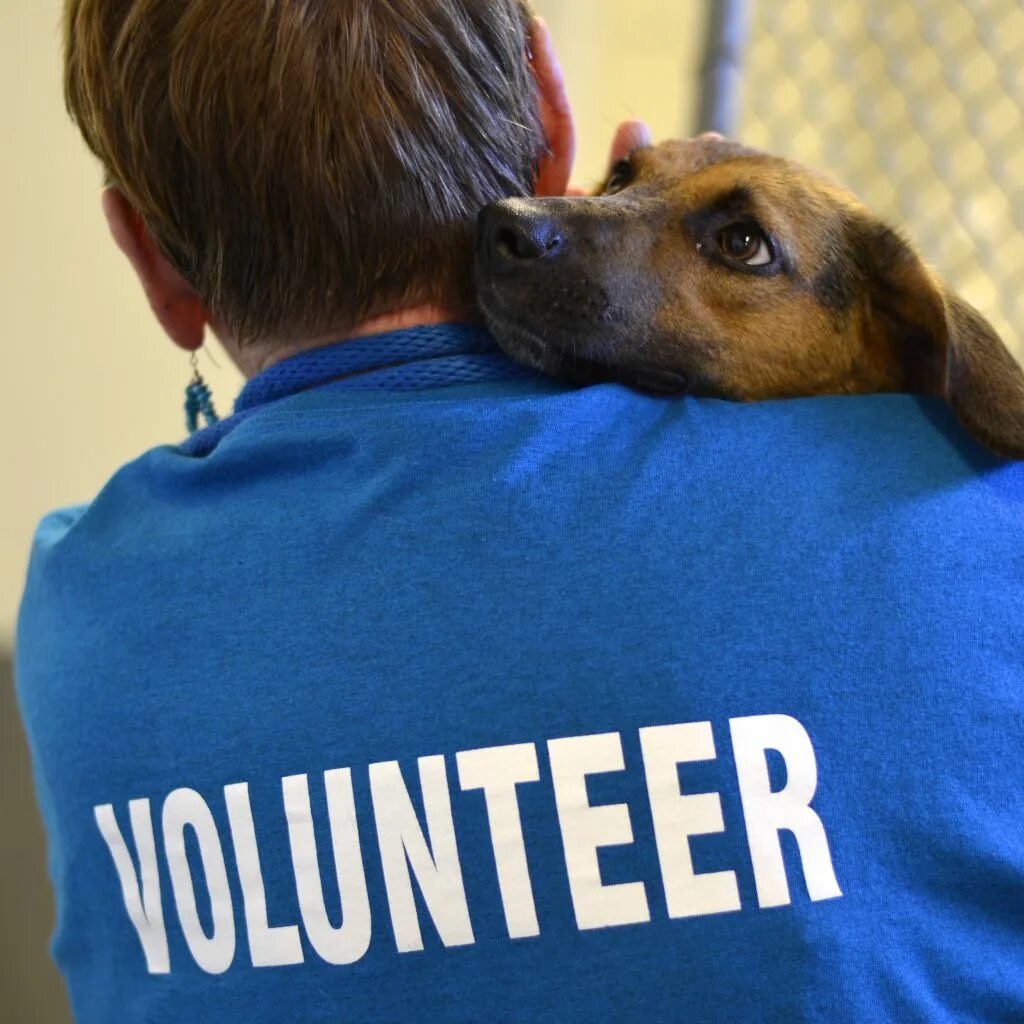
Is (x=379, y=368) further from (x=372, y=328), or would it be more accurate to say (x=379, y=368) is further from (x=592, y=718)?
(x=592, y=718)

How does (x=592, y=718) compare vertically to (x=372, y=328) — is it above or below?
below

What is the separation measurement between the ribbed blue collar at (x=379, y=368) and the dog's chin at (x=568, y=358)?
39mm

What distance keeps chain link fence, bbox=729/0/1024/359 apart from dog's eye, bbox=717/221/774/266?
92 centimetres

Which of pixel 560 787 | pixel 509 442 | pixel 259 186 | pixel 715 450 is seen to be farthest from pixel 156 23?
pixel 560 787

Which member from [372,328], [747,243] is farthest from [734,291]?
[372,328]

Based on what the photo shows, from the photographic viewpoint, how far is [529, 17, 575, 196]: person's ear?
1.16 m

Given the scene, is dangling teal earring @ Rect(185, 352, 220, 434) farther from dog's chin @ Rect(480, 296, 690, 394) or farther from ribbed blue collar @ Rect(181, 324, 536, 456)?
dog's chin @ Rect(480, 296, 690, 394)

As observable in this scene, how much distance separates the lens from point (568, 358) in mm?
1162

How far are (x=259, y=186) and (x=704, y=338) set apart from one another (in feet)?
1.73

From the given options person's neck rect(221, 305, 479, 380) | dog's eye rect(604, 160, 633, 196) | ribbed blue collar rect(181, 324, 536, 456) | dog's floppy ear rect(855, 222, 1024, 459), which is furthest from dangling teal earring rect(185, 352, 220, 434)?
dog's floppy ear rect(855, 222, 1024, 459)

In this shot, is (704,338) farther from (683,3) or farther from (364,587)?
(683,3)

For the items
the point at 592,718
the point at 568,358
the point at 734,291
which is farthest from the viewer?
the point at 734,291

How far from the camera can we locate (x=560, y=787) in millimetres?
785

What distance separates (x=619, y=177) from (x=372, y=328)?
0.59 meters
